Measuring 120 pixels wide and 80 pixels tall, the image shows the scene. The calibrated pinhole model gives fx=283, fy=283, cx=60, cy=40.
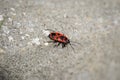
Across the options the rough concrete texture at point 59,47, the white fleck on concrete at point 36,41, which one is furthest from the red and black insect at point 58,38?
the white fleck on concrete at point 36,41

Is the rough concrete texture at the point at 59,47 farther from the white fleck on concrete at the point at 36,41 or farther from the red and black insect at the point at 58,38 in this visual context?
the red and black insect at the point at 58,38

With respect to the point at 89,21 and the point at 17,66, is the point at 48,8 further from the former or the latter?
the point at 17,66

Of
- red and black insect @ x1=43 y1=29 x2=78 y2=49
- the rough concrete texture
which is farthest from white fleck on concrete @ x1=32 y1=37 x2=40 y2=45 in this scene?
red and black insect @ x1=43 y1=29 x2=78 y2=49

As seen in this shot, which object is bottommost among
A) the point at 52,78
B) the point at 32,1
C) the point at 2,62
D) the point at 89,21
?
the point at 52,78

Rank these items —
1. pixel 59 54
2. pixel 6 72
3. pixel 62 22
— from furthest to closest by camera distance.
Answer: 1. pixel 62 22
2. pixel 59 54
3. pixel 6 72

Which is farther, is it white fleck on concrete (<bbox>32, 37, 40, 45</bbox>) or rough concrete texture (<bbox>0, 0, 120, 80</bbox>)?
white fleck on concrete (<bbox>32, 37, 40, 45</bbox>)

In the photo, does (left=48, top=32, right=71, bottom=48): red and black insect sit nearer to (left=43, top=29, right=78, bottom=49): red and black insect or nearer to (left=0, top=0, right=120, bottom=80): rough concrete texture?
(left=43, top=29, right=78, bottom=49): red and black insect

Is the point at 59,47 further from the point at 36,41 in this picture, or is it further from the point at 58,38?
the point at 36,41

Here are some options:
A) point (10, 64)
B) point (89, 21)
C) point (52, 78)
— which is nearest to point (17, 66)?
point (10, 64)
